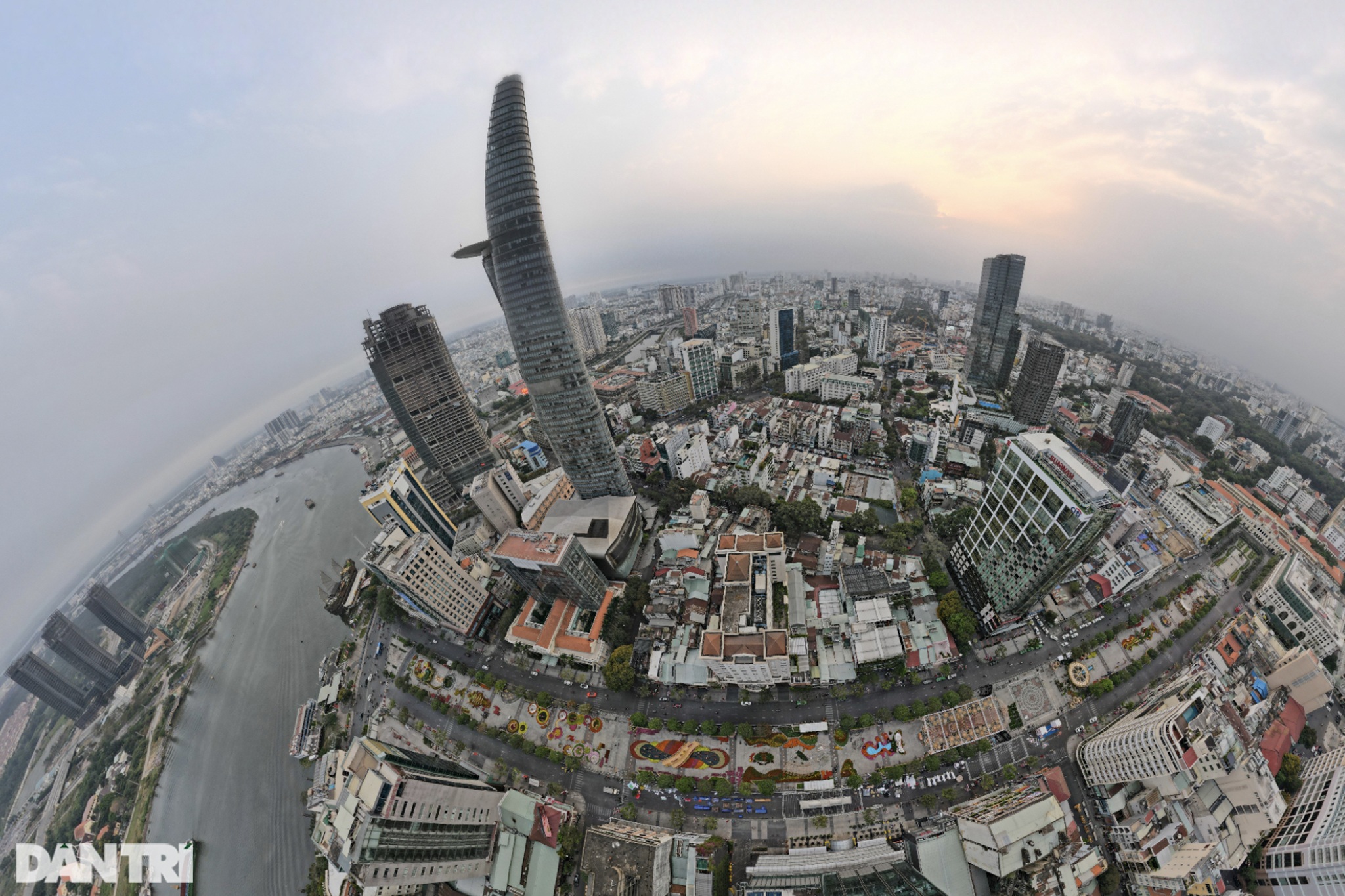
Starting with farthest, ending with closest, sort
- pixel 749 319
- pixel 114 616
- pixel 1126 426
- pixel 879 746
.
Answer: pixel 749 319
pixel 1126 426
pixel 114 616
pixel 879 746

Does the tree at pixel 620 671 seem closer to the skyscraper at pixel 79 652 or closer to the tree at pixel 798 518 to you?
the tree at pixel 798 518

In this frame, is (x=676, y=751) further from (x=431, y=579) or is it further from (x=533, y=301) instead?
(x=533, y=301)

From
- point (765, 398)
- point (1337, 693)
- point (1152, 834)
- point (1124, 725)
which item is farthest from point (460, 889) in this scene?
point (765, 398)

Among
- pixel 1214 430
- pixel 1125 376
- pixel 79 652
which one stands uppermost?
pixel 1125 376

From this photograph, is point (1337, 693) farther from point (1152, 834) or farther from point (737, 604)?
point (737, 604)

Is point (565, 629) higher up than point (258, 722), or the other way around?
point (565, 629)

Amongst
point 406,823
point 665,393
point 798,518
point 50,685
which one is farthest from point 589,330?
point 406,823

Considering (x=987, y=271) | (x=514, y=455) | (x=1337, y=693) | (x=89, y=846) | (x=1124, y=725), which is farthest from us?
(x=987, y=271)
